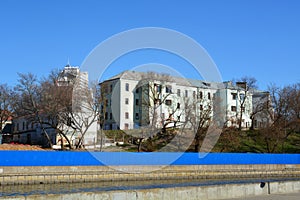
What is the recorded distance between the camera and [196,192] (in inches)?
765

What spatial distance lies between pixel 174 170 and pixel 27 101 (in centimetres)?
2964

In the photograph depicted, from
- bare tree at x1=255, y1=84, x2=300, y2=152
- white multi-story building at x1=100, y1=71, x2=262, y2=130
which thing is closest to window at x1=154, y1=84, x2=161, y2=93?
white multi-story building at x1=100, y1=71, x2=262, y2=130

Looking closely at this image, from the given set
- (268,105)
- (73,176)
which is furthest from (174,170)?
(268,105)

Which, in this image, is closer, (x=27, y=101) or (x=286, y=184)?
(x=286, y=184)

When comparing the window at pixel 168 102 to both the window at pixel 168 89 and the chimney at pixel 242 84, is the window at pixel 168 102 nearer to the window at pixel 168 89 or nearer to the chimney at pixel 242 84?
the window at pixel 168 89

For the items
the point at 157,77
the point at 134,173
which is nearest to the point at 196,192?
the point at 134,173

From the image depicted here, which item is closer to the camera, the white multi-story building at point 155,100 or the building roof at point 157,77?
the white multi-story building at point 155,100

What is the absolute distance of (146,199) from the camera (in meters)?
17.8

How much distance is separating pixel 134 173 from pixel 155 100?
1108 inches

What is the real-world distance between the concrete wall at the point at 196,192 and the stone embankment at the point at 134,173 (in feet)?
70.1

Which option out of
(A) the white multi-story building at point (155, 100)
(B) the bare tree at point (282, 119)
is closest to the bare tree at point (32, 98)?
(A) the white multi-story building at point (155, 100)

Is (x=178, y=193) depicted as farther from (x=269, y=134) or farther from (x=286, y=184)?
(x=269, y=134)

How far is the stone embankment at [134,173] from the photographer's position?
125 ft

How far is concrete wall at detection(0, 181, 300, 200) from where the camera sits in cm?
1686
